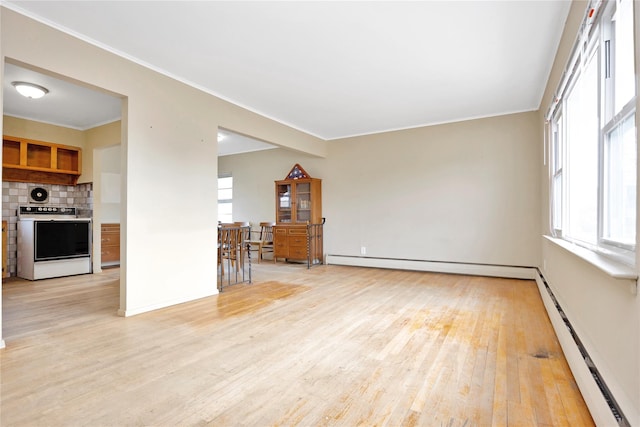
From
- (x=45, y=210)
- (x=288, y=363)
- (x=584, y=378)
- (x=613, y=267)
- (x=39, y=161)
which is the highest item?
(x=39, y=161)

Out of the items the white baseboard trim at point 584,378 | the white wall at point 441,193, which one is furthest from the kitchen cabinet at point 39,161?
the white baseboard trim at point 584,378

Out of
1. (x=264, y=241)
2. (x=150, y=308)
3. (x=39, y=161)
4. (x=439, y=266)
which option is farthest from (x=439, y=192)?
(x=39, y=161)

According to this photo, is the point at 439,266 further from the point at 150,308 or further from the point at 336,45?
the point at 150,308

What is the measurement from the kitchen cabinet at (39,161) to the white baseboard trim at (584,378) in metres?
6.69

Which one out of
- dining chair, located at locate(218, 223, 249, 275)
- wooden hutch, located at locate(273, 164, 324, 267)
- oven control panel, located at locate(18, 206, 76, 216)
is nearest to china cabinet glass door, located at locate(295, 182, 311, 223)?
wooden hutch, located at locate(273, 164, 324, 267)

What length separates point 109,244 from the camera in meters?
5.88

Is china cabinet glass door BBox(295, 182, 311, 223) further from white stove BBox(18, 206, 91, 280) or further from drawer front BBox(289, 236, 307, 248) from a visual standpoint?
white stove BBox(18, 206, 91, 280)

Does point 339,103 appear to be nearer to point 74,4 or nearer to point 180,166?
point 180,166

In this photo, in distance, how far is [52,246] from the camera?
192 inches

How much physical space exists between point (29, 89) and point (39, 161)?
2.03m

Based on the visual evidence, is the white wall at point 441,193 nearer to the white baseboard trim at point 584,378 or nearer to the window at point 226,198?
the white baseboard trim at point 584,378

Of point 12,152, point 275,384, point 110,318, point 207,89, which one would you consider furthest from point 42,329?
point 12,152

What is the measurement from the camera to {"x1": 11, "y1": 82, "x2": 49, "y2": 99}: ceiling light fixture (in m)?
3.56

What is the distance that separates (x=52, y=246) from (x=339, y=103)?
15.5 feet
